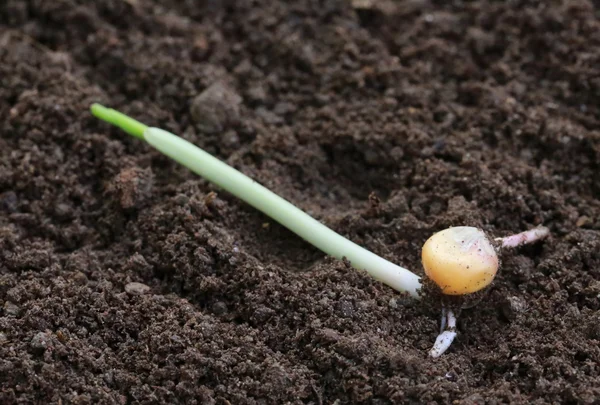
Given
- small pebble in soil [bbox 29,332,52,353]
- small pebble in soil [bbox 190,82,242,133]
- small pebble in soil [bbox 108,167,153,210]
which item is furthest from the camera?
small pebble in soil [bbox 190,82,242,133]

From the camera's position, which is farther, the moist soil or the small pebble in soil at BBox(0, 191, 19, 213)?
the small pebble in soil at BBox(0, 191, 19, 213)

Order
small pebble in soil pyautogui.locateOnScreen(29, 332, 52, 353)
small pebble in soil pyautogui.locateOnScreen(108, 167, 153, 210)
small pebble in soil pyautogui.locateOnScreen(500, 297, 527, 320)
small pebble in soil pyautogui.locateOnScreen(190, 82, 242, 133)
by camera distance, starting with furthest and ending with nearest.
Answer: small pebble in soil pyautogui.locateOnScreen(190, 82, 242, 133) < small pebble in soil pyautogui.locateOnScreen(108, 167, 153, 210) < small pebble in soil pyautogui.locateOnScreen(500, 297, 527, 320) < small pebble in soil pyautogui.locateOnScreen(29, 332, 52, 353)

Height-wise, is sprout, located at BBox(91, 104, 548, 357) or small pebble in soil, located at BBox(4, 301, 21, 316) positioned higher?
A: sprout, located at BBox(91, 104, 548, 357)

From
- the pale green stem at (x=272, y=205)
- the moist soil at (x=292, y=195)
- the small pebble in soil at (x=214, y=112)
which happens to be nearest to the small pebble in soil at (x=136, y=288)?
the moist soil at (x=292, y=195)

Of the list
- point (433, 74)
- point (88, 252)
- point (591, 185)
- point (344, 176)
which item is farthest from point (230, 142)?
point (591, 185)

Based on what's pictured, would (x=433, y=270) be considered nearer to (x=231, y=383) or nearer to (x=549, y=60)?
(x=231, y=383)

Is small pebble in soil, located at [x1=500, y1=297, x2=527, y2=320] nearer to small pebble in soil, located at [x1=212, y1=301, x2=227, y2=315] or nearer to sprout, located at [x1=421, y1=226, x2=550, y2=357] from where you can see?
sprout, located at [x1=421, y1=226, x2=550, y2=357]

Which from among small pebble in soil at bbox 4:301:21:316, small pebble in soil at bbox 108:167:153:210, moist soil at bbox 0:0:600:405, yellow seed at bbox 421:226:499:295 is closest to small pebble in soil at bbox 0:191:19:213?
moist soil at bbox 0:0:600:405
